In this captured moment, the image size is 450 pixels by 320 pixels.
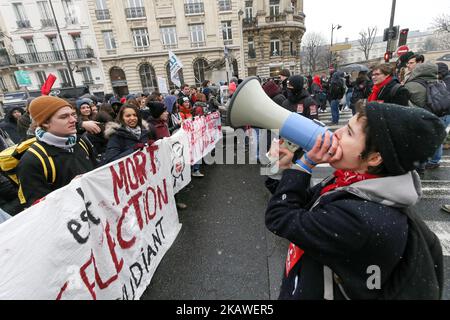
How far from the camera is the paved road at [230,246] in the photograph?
233 centimetres

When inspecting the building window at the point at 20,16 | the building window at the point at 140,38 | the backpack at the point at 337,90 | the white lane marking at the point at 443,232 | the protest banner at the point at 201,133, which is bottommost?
the white lane marking at the point at 443,232

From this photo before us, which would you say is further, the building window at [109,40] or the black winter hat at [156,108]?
the building window at [109,40]

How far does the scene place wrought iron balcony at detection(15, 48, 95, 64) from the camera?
25.8 metres

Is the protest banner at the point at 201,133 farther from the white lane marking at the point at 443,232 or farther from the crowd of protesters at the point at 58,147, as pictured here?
the white lane marking at the point at 443,232

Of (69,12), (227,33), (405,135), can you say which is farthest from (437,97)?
(69,12)

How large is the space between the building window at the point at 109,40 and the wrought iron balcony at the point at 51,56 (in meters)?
1.87

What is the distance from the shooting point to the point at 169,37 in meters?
26.2

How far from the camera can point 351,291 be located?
3.02 feet

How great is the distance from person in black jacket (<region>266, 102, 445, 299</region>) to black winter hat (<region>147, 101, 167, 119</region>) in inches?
139

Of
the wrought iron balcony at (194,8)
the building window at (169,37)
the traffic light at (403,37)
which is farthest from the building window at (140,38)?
the traffic light at (403,37)

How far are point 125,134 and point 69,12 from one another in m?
31.1

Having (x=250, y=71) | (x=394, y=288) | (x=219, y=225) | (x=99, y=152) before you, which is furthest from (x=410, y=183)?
(x=250, y=71)
